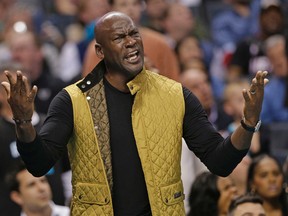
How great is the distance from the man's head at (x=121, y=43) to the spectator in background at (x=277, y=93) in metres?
5.32

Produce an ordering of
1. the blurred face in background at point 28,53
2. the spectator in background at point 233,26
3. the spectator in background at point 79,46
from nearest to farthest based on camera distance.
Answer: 1. the blurred face in background at point 28,53
2. the spectator in background at point 79,46
3. the spectator in background at point 233,26

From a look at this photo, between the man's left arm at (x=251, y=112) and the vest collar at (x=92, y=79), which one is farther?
the vest collar at (x=92, y=79)

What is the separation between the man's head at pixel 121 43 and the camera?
5.41 m

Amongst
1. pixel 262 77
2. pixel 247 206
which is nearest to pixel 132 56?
pixel 262 77

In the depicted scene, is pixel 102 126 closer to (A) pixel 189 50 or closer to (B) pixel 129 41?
(B) pixel 129 41

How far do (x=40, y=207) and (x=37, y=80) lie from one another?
317 centimetres

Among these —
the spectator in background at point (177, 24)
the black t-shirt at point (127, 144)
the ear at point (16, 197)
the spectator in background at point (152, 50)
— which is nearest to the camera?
the black t-shirt at point (127, 144)

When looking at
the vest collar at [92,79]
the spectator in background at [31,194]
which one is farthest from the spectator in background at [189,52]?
the vest collar at [92,79]

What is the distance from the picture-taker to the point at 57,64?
12031 mm

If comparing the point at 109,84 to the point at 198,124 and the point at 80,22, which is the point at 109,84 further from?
the point at 80,22

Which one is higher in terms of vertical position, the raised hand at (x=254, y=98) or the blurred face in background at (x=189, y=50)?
the blurred face in background at (x=189, y=50)

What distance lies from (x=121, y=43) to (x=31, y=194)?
8.03ft

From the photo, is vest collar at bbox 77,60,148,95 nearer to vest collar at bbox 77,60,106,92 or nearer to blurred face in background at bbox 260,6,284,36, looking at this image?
vest collar at bbox 77,60,106,92

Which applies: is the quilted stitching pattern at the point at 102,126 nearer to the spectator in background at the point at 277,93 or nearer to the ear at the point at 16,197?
the ear at the point at 16,197
